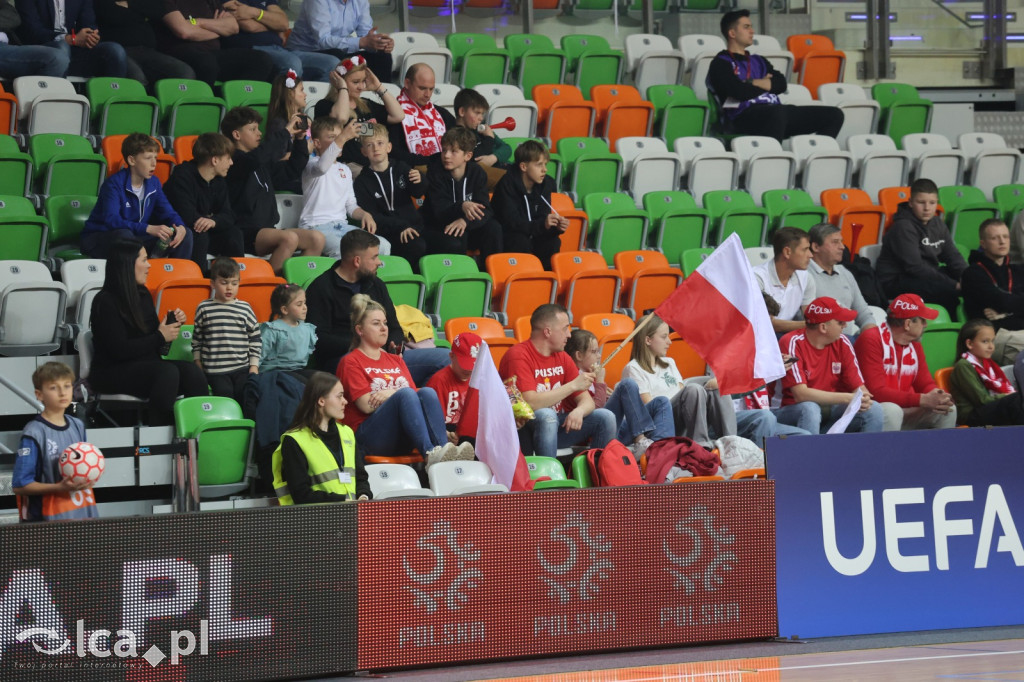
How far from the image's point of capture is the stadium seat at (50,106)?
10.1 metres

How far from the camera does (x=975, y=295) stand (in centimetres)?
1058

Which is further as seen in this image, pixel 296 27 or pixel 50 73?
→ pixel 296 27

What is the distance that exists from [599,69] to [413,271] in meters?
4.31

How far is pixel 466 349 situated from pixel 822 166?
573 cm

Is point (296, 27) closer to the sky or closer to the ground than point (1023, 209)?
closer to the sky

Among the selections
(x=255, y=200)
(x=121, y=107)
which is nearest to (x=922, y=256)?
(x=255, y=200)

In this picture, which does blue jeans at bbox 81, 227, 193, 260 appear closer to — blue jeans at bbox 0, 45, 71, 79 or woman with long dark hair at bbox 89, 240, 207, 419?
woman with long dark hair at bbox 89, 240, 207, 419

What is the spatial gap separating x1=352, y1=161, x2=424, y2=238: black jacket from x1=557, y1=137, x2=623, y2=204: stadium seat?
1.86 m

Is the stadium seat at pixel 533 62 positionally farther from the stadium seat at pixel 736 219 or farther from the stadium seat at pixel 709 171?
the stadium seat at pixel 736 219

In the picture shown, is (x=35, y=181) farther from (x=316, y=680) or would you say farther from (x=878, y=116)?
(x=878, y=116)

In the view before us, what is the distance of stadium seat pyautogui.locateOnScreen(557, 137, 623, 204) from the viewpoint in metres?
11.4

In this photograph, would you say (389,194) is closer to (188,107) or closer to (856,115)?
(188,107)

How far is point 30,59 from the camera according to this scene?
10.6 meters

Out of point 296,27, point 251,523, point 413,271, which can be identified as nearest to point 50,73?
point 296,27
